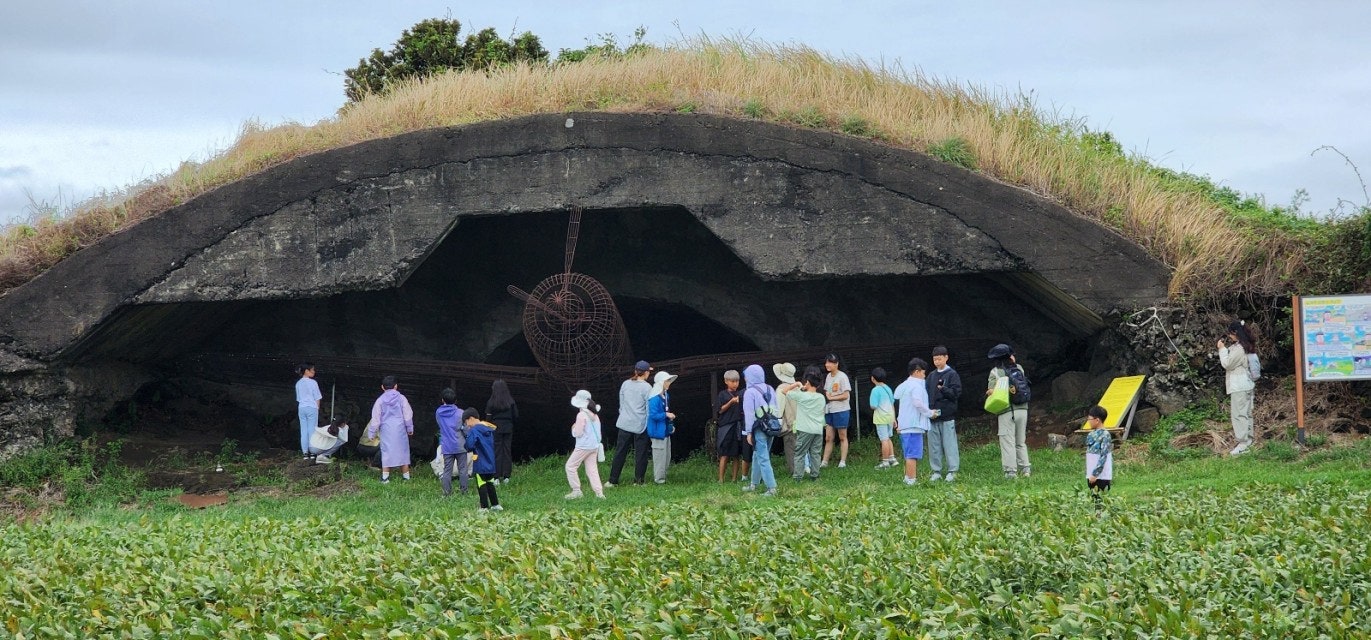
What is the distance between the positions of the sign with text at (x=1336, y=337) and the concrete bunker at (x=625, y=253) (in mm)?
1959

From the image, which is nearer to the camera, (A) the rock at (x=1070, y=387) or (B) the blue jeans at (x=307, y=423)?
(B) the blue jeans at (x=307, y=423)

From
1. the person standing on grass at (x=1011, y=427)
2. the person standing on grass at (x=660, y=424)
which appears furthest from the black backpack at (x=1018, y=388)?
the person standing on grass at (x=660, y=424)

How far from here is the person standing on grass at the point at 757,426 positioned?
11648 mm

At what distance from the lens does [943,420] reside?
12078 mm

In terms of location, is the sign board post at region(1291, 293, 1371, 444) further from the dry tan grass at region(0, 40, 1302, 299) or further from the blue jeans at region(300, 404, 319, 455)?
the blue jeans at region(300, 404, 319, 455)

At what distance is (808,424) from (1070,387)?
4.32m

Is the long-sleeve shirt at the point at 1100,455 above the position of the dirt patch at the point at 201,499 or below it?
above

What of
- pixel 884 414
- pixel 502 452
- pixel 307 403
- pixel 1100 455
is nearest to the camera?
pixel 1100 455

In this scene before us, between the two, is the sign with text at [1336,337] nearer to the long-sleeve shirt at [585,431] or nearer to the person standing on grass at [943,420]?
the person standing on grass at [943,420]

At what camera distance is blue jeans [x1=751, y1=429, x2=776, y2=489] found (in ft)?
38.0

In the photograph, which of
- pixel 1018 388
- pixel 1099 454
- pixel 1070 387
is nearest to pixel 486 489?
pixel 1018 388

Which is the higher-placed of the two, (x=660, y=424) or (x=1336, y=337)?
(x=1336, y=337)

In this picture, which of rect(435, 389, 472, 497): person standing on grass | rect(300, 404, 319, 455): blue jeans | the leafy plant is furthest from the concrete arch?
rect(435, 389, 472, 497): person standing on grass

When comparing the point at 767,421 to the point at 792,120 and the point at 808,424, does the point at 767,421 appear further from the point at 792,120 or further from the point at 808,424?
the point at 792,120
